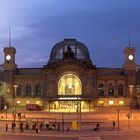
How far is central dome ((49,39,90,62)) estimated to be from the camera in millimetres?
157375

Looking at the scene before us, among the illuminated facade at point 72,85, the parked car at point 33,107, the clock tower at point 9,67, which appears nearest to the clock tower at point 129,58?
the illuminated facade at point 72,85

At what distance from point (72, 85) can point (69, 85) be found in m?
Result: 0.85

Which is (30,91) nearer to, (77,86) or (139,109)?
(77,86)

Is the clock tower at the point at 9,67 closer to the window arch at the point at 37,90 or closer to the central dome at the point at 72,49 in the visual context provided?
the window arch at the point at 37,90

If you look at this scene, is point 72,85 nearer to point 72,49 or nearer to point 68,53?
point 68,53

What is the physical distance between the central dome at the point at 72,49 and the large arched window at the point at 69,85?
493 inches

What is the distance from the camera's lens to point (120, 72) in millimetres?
154500

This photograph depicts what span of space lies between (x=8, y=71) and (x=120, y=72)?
33.0 metres

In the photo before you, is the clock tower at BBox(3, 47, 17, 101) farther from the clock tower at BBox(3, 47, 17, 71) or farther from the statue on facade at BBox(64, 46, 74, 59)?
the statue on facade at BBox(64, 46, 74, 59)

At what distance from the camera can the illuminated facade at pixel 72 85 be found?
144 meters

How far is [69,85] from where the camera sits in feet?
478

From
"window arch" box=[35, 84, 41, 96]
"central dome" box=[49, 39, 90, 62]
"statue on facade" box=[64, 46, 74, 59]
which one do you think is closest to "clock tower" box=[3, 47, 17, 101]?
"window arch" box=[35, 84, 41, 96]

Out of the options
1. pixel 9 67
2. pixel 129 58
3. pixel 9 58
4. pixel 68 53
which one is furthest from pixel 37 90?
pixel 129 58

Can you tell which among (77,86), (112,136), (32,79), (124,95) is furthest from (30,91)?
(112,136)
